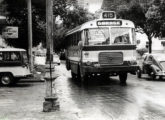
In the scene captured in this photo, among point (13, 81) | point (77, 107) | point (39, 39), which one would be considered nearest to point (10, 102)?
point (77, 107)

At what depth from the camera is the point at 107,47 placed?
21875mm

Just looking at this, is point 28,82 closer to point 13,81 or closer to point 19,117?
point 13,81

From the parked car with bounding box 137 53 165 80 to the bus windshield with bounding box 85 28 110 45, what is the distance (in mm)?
4460

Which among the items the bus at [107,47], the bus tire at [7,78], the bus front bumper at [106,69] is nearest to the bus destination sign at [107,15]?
the bus at [107,47]

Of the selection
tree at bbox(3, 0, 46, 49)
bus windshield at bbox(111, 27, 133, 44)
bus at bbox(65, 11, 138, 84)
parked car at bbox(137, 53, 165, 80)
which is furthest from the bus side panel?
tree at bbox(3, 0, 46, 49)

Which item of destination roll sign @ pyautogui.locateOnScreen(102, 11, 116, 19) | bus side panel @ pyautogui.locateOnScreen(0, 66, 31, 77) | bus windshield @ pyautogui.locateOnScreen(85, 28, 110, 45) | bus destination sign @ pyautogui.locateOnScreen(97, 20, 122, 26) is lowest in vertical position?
bus side panel @ pyautogui.locateOnScreen(0, 66, 31, 77)

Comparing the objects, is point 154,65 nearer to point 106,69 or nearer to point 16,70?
point 106,69

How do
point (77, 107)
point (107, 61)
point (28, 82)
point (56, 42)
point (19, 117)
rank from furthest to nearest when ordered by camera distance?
1. point (56, 42)
2. point (28, 82)
3. point (107, 61)
4. point (77, 107)
5. point (19, 117)

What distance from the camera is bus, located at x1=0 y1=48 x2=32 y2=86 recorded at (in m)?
22.5

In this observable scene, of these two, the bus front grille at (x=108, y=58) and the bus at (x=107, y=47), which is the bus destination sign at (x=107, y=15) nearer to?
the bus at (x=107, y=47)

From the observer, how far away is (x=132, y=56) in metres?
22.2

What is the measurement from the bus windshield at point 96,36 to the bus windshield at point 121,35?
318 millimetres

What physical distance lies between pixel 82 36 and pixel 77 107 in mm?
8870

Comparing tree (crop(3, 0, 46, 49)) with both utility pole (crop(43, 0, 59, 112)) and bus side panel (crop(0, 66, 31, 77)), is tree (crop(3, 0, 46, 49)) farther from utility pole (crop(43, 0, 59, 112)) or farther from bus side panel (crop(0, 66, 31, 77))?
utility pole (crop(43, 0, 59, 112))
